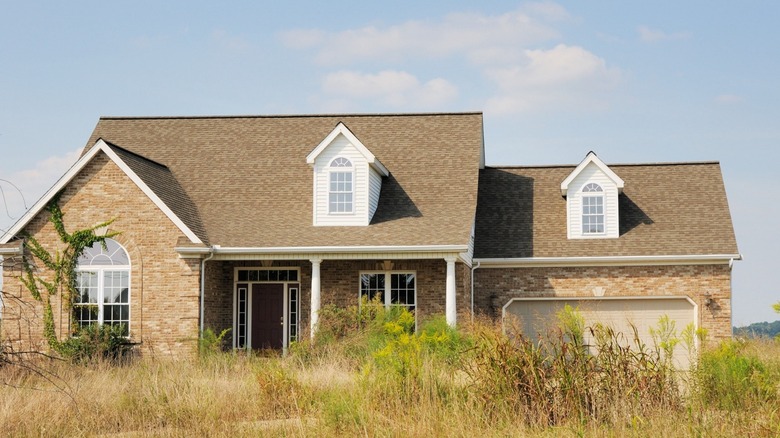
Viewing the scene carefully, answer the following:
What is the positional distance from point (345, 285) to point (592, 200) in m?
7.70

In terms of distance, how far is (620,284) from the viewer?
83.0 ft

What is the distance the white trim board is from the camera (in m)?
23.0

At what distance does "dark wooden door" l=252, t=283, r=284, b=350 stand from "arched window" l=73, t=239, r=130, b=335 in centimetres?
371

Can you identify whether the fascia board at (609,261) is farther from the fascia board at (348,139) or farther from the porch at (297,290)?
the fascia board at (348,139)

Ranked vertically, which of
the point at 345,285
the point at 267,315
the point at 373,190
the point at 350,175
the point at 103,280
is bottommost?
the point at 267,315

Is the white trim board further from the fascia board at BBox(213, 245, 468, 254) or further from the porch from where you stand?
the porch

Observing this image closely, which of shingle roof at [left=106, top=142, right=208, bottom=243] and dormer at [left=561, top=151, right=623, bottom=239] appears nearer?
shingle roof at [left=106, top=142, right=208, bottom=243]

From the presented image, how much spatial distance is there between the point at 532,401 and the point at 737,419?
255 centimetres

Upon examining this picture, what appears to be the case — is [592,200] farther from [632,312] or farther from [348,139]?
[348,139]

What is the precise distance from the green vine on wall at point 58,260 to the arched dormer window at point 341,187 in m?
5.87

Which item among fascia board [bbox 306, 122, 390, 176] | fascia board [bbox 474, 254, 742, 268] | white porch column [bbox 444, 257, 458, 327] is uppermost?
fascia board [bbox 306, 122, 390, 176]

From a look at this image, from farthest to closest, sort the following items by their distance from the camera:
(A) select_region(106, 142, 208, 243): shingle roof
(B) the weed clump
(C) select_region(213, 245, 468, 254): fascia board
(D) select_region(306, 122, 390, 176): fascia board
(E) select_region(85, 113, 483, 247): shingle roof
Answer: (D) select_region(306, 122, 390, 176): fascia board
(E) select_region(85, 113, 483, 247): shingle roof
(A) select_region(106, 142, 208, 243): shingle roof
(C) select_region(213, 245, 468, 254): fascia board
(B) the weed clump

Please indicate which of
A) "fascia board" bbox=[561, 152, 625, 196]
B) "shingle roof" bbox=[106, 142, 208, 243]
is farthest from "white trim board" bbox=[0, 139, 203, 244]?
"fascia board" bbox=[561, 152, 625, 196]

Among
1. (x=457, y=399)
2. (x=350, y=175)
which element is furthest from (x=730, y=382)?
(x=350, y=175)
